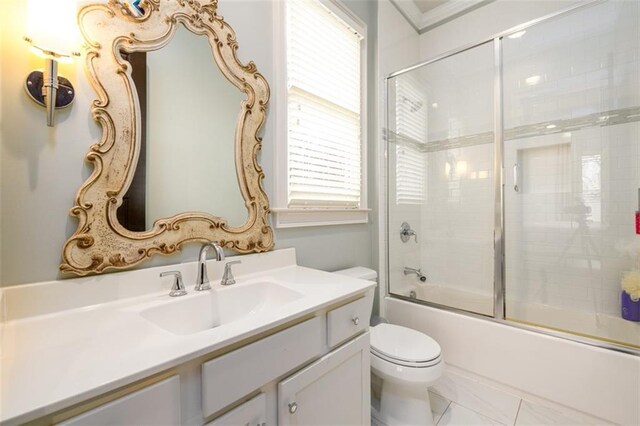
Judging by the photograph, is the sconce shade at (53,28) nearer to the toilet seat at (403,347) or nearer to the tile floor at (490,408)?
the toilet seat at (403,347)

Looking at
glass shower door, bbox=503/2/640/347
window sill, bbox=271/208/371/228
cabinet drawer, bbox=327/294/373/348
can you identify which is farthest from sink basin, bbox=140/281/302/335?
glass shower door, bbox=503/2/640/347

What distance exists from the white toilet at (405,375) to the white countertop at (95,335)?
0.51 meters

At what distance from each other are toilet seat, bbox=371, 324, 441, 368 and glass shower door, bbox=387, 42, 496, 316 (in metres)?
0.62

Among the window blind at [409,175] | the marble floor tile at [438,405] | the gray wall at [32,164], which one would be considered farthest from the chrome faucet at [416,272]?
the gray wall at [32,164]

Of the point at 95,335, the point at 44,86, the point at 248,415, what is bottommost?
the point at 248,415

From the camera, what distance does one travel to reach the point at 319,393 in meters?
0.91

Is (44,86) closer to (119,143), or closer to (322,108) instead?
(119,143)

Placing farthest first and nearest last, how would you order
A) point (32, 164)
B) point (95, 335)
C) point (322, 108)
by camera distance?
point (322, 108), point (32, 164), point (95, 335)

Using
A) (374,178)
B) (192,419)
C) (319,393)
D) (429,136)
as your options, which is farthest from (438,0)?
(192,419)

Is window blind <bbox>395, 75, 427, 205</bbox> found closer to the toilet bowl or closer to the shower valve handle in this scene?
the shower valve handle

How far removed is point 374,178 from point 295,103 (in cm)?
90

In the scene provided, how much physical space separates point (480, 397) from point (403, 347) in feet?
2.23

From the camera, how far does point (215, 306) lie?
1.01 metres

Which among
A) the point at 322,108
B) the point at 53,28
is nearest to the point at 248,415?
the point at 53,28
